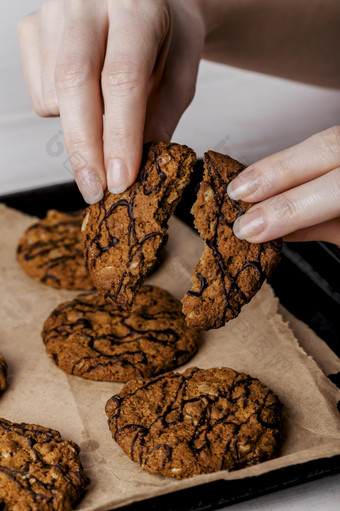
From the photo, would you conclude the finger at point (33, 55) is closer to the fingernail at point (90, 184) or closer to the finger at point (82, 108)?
the finger at point (82, 108)

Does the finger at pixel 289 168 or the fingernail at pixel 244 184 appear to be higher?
the finger at pixel 289 168

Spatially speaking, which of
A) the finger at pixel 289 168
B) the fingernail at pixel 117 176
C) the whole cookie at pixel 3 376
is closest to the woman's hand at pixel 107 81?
the fingernail at pixel 117 176

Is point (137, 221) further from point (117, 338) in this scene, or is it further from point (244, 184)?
point (117, 338)

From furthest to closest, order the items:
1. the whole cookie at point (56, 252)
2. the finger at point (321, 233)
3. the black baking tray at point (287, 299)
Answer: the whole cookie at point (56, 252), the finger at point (321, 233), the black baking tray at point (287, 299)

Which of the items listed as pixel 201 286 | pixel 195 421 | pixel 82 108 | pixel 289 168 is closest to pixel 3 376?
pixel 195 421

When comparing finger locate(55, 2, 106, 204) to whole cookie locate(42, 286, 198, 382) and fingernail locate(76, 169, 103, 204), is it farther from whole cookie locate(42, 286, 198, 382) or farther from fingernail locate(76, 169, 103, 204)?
whole cookie locate(42, 286, 198, 382)

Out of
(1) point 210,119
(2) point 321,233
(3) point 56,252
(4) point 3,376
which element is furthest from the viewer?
(1) point 210,119

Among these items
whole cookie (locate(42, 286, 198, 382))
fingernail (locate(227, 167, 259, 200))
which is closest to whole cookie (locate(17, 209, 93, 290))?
whole cookie (locate(42, 286, 198, 382))
